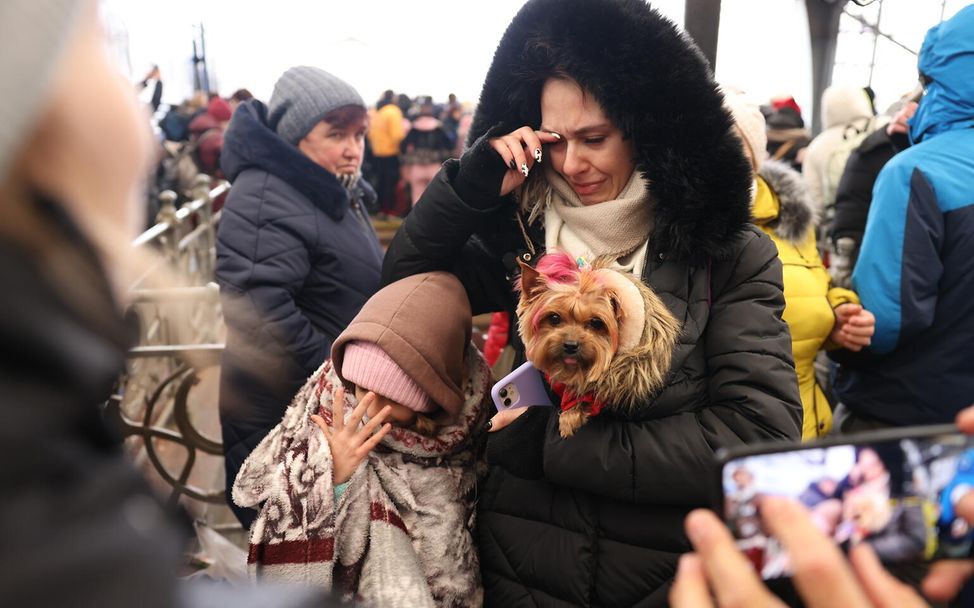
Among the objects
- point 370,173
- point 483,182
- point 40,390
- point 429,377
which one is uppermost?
point 40,390

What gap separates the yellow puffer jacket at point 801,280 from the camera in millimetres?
2219

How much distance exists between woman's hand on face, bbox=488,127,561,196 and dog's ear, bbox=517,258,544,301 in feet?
0.91

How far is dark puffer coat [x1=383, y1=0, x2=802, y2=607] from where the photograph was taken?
1.43 meters

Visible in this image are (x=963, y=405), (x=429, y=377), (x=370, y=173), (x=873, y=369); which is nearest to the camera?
(x=429, y=377)

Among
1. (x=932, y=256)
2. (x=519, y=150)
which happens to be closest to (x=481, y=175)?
(x=519, y=150)

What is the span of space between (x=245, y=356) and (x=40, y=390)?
89.2 inches

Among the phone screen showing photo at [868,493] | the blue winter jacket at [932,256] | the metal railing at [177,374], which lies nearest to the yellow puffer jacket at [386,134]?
the metal railing at [177,374]

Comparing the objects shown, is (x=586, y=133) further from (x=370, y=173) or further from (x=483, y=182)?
(x=370, y=173)

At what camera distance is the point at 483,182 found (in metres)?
1.65

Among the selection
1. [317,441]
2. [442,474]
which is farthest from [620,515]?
[317,441]

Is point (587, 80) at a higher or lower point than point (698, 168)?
higher

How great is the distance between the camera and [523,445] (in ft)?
5.02

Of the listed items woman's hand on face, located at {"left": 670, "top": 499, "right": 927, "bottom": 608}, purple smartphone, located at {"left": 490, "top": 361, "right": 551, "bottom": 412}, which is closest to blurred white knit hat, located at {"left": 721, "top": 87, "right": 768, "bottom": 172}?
purple smartphone, located at {"left": 490, "top": 361, "right": 551, "bottom": 412}

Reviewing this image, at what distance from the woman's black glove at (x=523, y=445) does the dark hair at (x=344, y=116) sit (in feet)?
5.71
